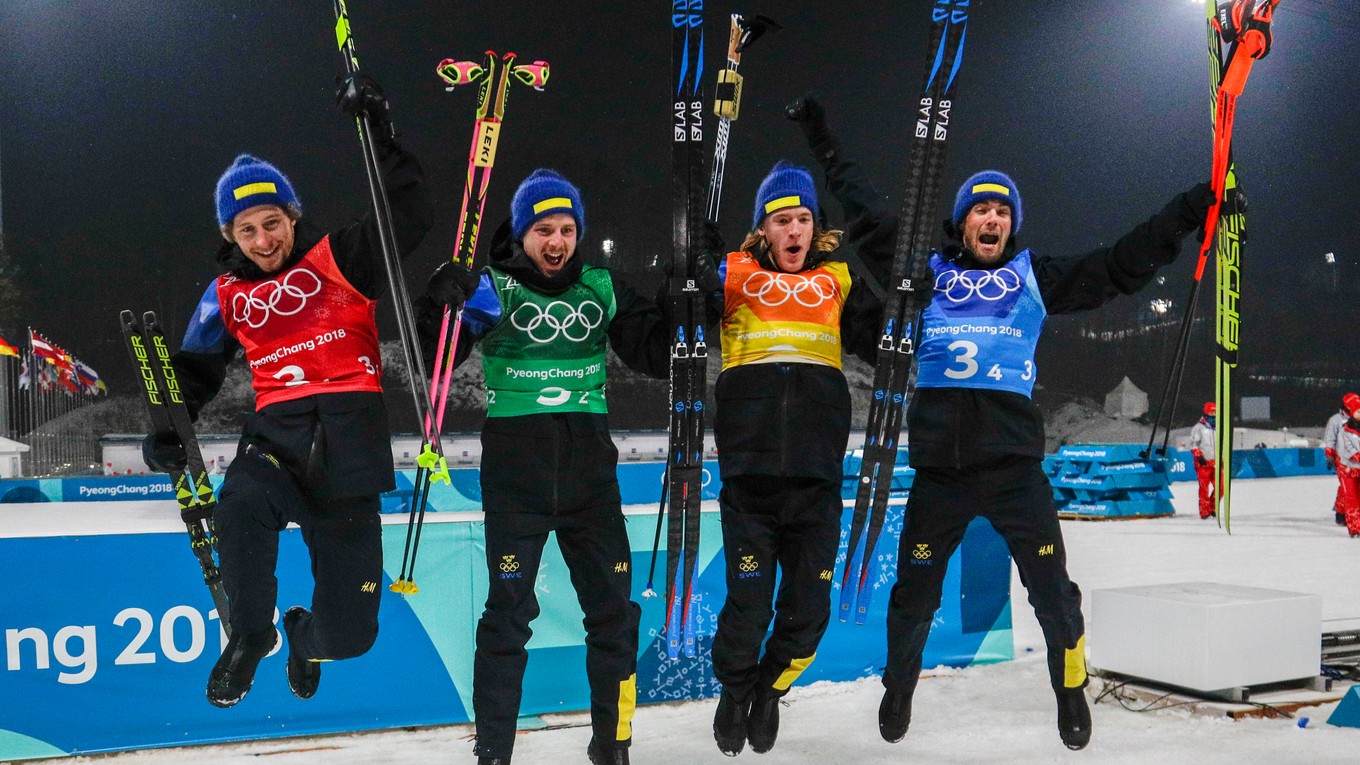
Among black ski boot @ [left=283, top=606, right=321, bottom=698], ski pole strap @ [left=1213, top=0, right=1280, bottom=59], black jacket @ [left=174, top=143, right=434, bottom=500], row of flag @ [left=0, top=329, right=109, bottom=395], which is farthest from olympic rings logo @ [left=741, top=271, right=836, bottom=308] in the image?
row of flag @ [left=0, top=329, right=109, bottom=395]

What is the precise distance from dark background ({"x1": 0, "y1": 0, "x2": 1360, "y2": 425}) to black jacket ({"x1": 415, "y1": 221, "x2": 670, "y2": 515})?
493 inches

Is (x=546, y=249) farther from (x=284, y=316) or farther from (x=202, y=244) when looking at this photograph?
(x=202, y=244)

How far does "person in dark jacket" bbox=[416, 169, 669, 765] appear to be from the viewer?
3.16 m

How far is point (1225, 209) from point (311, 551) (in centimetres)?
321

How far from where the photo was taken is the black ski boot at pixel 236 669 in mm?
2892

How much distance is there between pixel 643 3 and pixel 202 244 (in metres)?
8.42

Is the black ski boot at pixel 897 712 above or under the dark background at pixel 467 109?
under

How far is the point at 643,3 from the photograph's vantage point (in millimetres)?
16734

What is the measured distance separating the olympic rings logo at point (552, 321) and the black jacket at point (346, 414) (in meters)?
0.41

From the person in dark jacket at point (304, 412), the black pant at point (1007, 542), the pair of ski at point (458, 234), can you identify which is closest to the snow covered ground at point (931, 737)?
the black pant at point (1007, 542)

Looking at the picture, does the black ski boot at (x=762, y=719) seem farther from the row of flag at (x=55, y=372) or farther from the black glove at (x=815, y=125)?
the row of flag at (x=55, y=372)

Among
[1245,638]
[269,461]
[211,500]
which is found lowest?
[1245,638]

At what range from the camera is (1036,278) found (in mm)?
3605

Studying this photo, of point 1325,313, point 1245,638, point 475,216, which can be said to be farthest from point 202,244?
point 1325,313
